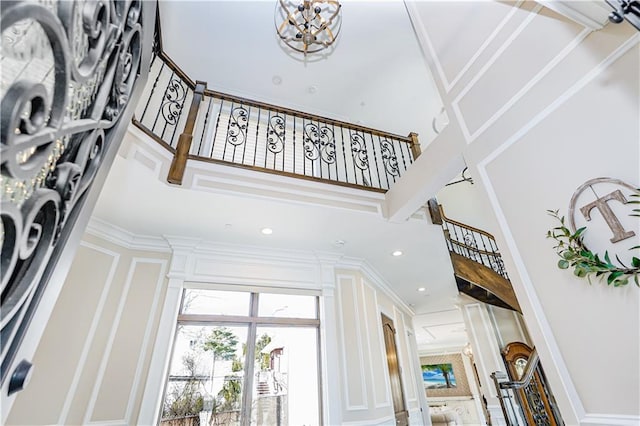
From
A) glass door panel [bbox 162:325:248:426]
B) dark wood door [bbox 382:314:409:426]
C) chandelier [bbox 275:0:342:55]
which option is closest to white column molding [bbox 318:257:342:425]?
glass door panel [bbox 162:325:248:426]

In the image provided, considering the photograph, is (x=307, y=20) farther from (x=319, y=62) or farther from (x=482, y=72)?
(x=482, y=72)

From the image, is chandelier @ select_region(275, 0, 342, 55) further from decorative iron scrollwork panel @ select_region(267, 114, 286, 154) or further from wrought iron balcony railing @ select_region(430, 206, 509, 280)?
wrought iron balcony railing @ select_region(430, 206, 509, 280)

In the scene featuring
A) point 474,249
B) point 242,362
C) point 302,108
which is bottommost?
point 242,362

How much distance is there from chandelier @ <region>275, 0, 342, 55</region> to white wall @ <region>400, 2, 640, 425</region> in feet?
5.93

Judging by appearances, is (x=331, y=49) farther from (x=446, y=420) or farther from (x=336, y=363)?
(x=446, y=420)

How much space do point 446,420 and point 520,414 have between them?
7480 mm

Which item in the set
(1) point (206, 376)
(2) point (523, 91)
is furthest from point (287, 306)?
(2) point (523, 91)

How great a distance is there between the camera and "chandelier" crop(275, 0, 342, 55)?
3410 mm

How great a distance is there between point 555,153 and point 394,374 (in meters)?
4.34

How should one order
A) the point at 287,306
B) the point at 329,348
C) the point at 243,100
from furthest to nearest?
the point at 287,306 → the point at 329,348 → the point at 243,100

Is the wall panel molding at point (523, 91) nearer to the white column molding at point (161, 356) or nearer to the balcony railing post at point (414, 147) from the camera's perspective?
the balcony railing post at point (414, 147)

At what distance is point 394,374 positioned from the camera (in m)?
4.80

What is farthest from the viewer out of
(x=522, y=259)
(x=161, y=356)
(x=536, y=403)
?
(x=161, y=356)

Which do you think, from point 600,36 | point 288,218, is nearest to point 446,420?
point 288,218
